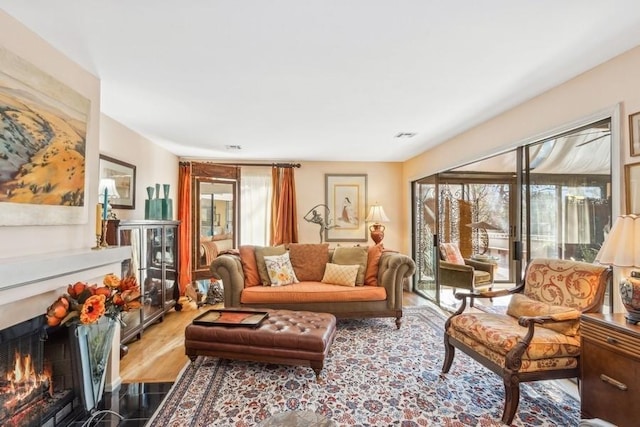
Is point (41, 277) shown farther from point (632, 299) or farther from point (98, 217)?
point (632, 299)

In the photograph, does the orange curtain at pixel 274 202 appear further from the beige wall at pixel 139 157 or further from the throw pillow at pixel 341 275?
the throw pillow at pixel 341 275

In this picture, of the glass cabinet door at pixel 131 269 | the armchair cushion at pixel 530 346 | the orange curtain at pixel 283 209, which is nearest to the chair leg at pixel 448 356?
the armchair cushion at pixel 530 346

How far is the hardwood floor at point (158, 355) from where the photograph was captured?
99.9 inches

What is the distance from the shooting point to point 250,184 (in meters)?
5.46

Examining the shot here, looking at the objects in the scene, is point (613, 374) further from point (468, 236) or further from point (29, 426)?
point (468, 236)

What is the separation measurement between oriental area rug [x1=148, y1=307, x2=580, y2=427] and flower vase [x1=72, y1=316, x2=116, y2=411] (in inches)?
15.8

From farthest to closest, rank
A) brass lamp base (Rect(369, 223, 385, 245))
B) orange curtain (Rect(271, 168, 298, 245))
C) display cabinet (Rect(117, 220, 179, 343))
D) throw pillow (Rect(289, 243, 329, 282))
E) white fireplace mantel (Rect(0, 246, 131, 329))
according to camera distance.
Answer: orange curtain (Rect(271, 168, 298, 245)) → brass lamp base (Rect(369, 223, 385, 245)) → throw pillow (Rect(289, 243, 329, 282)) → display cabinet (Rect(117, 220, 179, 343)) → white fireplace mantel (Rect(0, 246, 131, 329))

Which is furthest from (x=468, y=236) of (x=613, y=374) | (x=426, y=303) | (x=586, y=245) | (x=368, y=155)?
(x=613, y=374)

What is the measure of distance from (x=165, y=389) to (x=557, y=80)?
3816 millimetres

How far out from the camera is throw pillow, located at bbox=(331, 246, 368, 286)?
3.87 meters

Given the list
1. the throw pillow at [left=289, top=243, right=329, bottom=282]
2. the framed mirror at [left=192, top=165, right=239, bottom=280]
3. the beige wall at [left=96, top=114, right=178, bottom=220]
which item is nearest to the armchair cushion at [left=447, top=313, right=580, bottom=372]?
the throw pillow at [left=289, top=243, right=329, bottom=282]

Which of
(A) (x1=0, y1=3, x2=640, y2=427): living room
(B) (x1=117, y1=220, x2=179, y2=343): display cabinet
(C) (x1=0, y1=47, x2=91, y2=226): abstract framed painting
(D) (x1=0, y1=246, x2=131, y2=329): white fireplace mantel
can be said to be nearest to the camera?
(D) (x1=0, y1=246, x2=131, y2=329): white fireplace mantel

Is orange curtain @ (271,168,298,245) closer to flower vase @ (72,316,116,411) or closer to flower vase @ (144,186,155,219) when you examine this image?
flower vase @ (144,186,155,219)

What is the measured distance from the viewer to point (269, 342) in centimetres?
245
